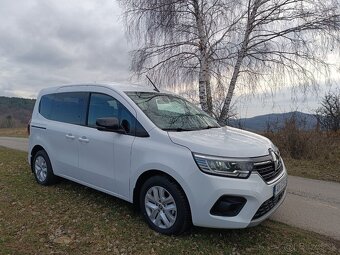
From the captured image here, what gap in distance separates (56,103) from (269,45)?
859 centimetres

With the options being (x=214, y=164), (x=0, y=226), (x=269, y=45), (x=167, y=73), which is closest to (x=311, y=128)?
(x=269, y=45)

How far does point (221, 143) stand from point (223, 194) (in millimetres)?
624

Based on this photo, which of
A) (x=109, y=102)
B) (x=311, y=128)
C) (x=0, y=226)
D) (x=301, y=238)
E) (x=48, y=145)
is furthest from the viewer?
(x=311, y=128)

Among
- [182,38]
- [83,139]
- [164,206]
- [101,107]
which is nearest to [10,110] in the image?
[182,38]

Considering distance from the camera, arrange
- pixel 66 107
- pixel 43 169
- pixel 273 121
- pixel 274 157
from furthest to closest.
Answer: pixel 273 121, pixel 43 169, pixel 66 107, pixel 274 157

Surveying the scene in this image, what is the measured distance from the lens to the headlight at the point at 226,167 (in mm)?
3793

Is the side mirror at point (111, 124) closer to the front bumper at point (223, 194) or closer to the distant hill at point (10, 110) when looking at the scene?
the front bumper at point (223, 194)

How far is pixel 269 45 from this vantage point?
1225 centimetres

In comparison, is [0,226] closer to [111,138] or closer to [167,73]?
[111,138]

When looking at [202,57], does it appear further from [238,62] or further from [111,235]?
[111,235]

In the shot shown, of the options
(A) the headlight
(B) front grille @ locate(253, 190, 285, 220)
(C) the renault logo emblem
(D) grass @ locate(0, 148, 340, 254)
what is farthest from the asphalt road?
(A) the headlight

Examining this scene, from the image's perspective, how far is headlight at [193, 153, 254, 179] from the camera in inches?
149

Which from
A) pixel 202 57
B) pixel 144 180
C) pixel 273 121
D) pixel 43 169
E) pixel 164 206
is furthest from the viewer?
pixel 202 57

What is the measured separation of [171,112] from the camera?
5.00 m
